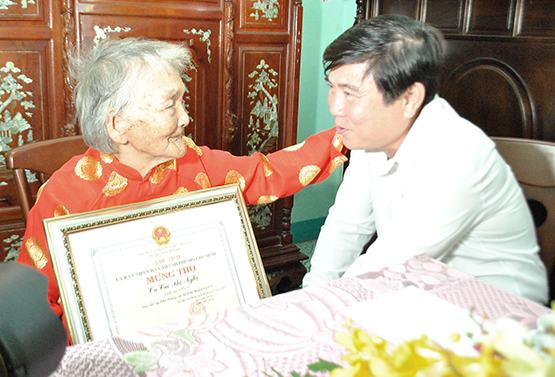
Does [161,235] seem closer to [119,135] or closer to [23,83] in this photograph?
[119,135]

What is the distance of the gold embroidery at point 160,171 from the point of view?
160 centimetres

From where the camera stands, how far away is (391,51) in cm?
147

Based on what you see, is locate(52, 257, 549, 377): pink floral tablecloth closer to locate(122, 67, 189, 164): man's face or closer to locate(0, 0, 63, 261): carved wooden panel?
locate(122, 67, 189, 164): man's face

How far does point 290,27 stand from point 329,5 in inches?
36.4

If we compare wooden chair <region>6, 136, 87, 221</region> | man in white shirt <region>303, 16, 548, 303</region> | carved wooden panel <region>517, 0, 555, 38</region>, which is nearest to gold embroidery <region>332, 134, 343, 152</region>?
man in white shirt <region>303, 16, 548, 303</region>

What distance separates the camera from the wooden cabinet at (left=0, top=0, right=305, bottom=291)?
2324mm

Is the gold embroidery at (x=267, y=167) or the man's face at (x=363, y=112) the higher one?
the man's face at (x=363, y=112)

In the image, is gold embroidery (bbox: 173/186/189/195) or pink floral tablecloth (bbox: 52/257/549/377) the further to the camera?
gold embroidery (bbox: 173/186/189/195)

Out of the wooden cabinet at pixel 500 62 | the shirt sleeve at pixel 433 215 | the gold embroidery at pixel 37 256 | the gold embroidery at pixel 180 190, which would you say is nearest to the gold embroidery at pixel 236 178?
the gold embroidery at pixel 180 190

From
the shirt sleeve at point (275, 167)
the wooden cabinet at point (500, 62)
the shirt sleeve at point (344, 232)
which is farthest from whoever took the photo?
the wooden cabinet at point (500, 62)

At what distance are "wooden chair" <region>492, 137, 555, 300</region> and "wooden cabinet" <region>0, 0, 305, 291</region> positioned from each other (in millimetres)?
1426

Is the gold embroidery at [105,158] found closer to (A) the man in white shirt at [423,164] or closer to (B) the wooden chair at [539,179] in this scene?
(A) the man in white shirt at [423,164]

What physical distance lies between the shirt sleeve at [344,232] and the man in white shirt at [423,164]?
14 cm

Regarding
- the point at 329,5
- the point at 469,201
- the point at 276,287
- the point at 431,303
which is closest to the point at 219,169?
the point at 469,201
